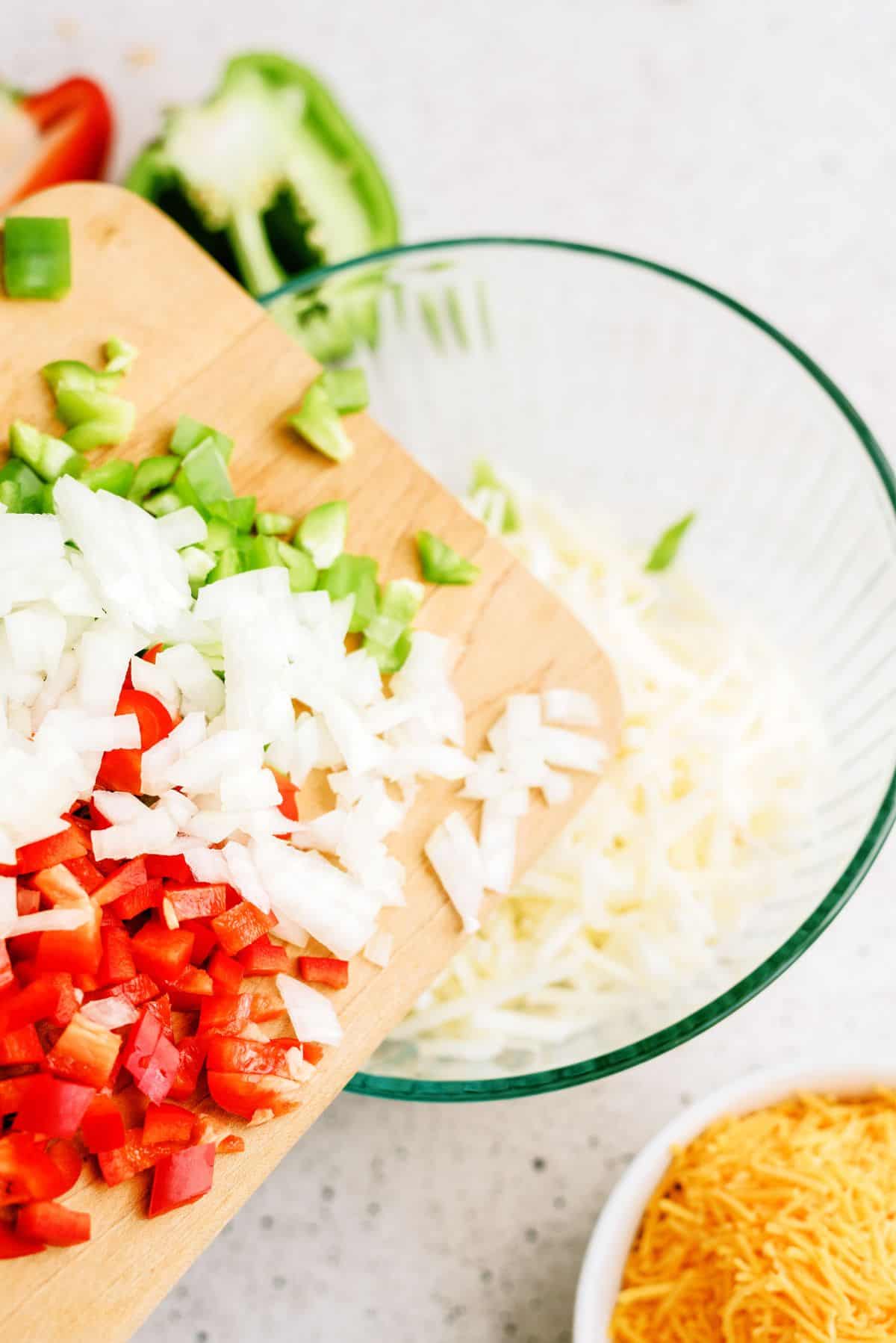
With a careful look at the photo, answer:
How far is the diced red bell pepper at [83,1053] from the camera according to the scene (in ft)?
4.31

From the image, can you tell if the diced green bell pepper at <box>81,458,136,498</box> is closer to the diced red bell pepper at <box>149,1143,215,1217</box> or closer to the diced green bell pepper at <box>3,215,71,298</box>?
the diced green bell pepper at <box>3,215,71,298</box>

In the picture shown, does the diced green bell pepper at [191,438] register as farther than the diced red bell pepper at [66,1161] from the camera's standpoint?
Yes

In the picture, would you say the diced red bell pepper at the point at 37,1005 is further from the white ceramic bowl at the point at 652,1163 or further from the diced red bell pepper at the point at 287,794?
the white ceramic bowl at the point at 652,1163

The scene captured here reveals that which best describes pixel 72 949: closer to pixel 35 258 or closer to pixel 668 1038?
pixel 668 1038

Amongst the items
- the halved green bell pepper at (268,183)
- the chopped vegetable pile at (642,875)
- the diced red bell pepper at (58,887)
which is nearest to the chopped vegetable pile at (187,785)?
the diced red bell pepper at (58,887)

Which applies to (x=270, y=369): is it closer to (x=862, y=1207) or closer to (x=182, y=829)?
(x=182, y=829)

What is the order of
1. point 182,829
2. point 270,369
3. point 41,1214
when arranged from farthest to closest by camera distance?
point 270,369 < point 182,829 < point 41,1214

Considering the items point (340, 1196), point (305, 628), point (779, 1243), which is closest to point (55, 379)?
point (305, 628)

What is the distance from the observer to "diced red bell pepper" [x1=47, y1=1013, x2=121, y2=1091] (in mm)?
1312

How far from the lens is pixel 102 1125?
4.40 ft

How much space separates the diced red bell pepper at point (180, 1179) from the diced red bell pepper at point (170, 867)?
302 millimetres

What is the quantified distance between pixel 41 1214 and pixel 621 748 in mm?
968

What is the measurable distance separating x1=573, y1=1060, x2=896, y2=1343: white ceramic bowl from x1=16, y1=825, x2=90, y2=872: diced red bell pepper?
0.87m

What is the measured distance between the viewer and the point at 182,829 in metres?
1.44
